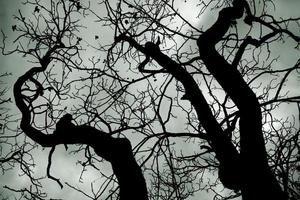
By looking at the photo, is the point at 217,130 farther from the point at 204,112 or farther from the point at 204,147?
the point at 204,147

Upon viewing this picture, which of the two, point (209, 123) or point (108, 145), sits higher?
point (209, 123)

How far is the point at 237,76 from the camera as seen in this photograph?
454cm

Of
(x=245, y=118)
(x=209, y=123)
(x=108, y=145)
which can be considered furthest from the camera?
(x=209, y=123)

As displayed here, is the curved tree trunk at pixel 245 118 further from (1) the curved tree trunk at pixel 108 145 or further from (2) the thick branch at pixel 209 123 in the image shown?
(1) the curved tree trunk at pixel 108 145

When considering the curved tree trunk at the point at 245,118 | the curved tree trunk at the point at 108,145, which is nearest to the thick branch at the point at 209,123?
the curved tree trunk at the point at 245,118

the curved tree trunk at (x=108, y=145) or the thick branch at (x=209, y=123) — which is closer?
the curved tree trunk at (x=108, y=145)

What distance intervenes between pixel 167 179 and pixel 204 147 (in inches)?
74.9

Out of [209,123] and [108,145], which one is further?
[209,123]

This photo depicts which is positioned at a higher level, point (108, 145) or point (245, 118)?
point (245, 118)

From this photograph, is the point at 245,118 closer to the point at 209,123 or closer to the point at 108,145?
the point at 209,123

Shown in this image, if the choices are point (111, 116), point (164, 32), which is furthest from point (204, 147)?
point (164, 32)

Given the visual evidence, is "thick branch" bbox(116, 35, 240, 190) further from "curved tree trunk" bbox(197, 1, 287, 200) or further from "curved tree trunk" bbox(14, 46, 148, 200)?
"curved tree trunk" bbox(14, 46, 148, 200)

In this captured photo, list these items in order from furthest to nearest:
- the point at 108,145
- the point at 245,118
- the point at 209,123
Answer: the point at 209,123 < the point at 245,118 < the point at 108,145

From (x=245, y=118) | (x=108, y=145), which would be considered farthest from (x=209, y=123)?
(x=108, y=145)
